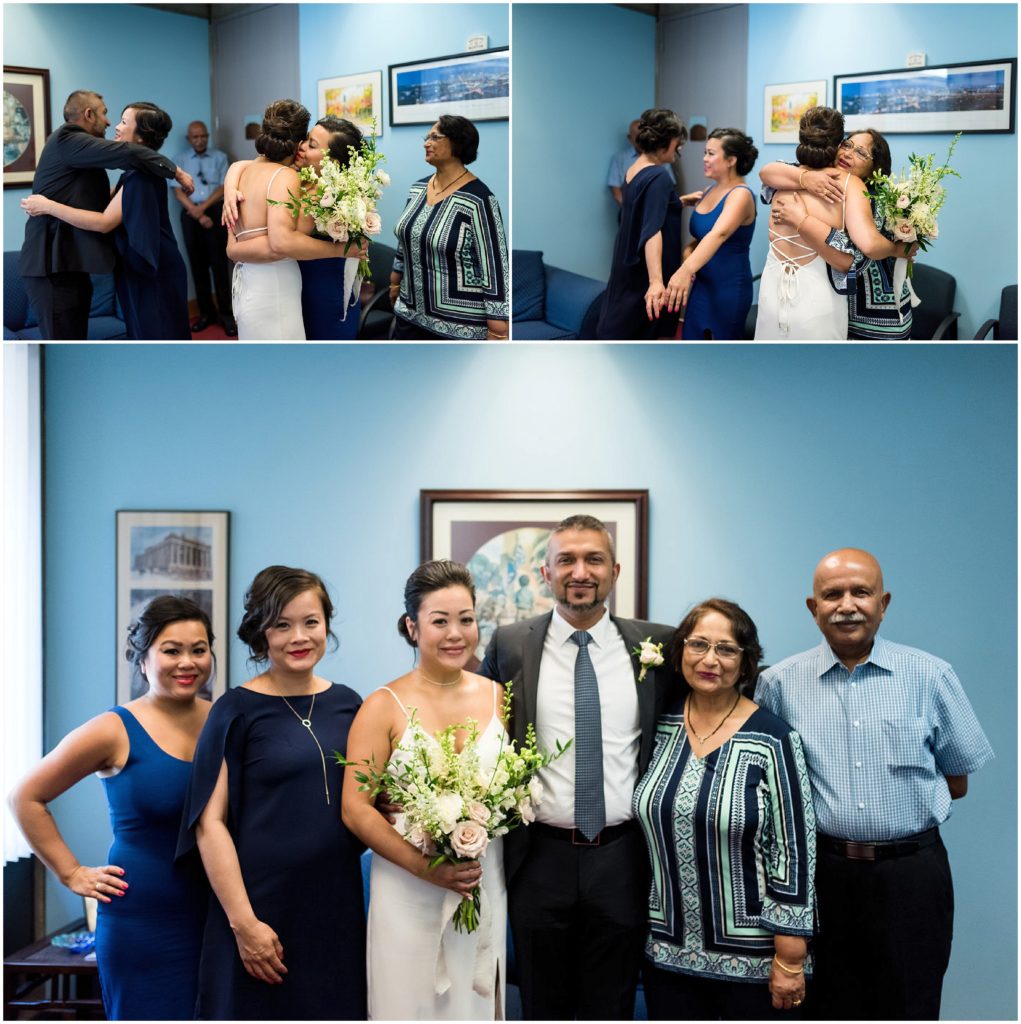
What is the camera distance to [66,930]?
462 cm

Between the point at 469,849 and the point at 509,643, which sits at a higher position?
the point at 509,643

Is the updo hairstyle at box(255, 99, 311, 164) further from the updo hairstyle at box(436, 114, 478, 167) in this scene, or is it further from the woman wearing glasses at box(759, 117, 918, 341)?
the woman wearing glasses at box(759, 117, 918, 341)

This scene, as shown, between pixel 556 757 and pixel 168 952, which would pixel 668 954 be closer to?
pixel 556 757

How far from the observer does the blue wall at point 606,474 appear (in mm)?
4438

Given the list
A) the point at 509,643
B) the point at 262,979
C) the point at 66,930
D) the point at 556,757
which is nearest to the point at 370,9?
the point at 509,643

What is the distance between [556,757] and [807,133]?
1.61 m

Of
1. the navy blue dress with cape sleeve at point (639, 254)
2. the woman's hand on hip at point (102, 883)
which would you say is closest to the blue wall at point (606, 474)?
the navy blue dress with cape sleeve at point (639, 254)

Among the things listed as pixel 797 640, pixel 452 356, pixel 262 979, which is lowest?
pixel 262 979

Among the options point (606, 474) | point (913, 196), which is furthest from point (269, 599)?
point (606, 474)

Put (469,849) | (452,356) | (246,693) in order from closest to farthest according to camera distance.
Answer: (469,849)
(246,693)
(452,356)

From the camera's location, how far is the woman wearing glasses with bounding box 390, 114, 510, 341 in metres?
2.94

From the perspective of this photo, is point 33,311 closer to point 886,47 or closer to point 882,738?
point 886,47

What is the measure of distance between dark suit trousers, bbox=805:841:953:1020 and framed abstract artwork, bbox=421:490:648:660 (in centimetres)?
184

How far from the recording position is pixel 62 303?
303 centimetres
